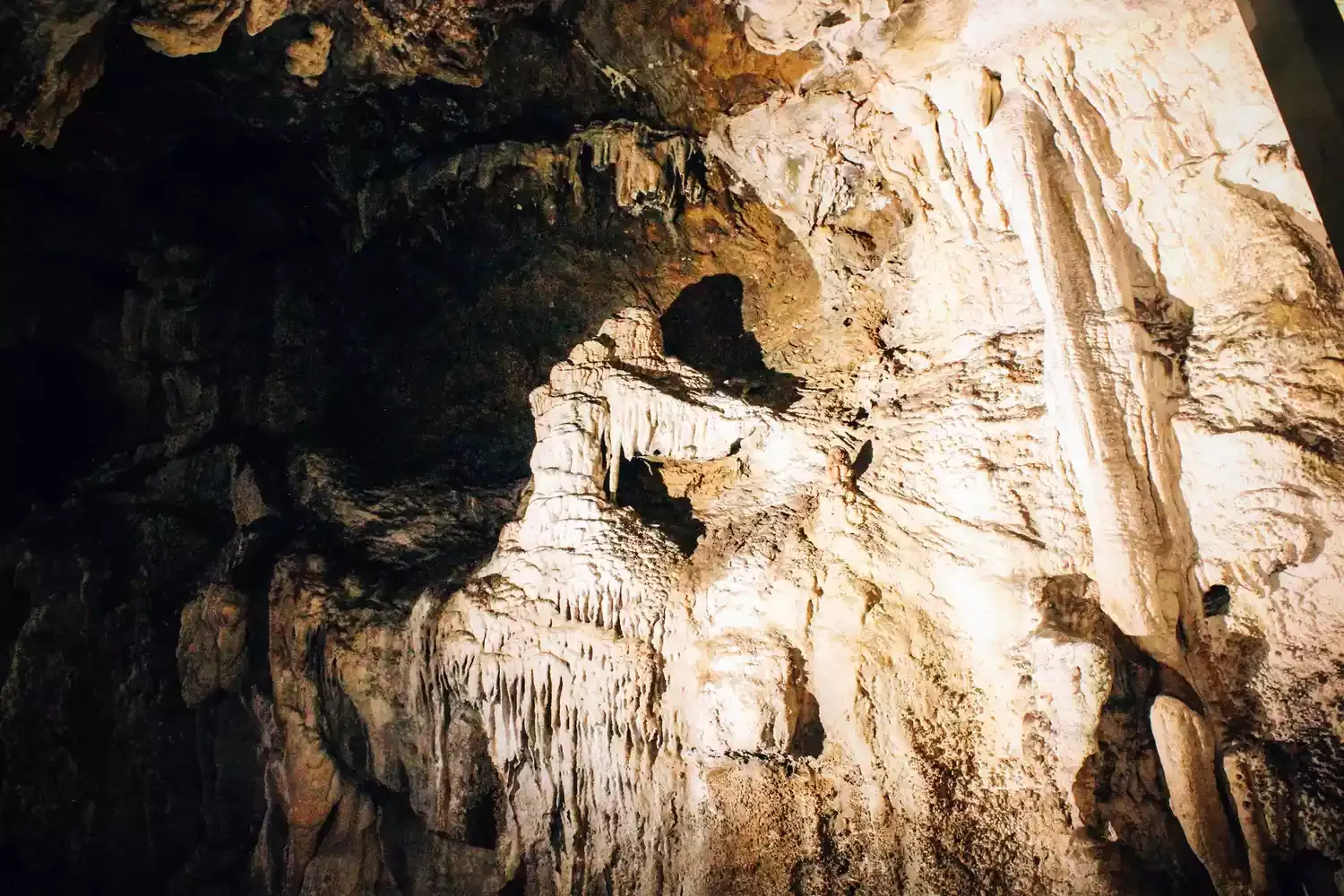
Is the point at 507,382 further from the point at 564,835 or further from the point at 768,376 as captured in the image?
the point at 564,835

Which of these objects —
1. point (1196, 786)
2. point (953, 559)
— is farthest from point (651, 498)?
point (1196, 786)

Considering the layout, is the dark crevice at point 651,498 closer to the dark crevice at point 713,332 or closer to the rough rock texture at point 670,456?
the rough rock texture at point 670,456

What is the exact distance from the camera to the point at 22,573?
6.05m

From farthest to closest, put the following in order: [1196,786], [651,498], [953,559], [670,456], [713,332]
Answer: [713,332] → [651,498] → [670,456] → [953,559] → [1196,786]

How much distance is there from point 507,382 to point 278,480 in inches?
72.1

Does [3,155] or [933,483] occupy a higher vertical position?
[3,155]

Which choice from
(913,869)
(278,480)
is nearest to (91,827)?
(278,480)

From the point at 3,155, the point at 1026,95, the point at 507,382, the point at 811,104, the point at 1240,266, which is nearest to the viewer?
the point at 1240,266

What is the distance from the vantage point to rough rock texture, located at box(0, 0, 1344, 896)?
10.7 feet

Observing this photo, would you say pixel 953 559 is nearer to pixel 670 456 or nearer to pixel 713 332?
pixel 670 456

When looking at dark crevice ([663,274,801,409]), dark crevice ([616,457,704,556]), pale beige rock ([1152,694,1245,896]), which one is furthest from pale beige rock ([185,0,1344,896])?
dark crevice ([663,274,801,409])

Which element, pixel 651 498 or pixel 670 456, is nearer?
pixel 670 456

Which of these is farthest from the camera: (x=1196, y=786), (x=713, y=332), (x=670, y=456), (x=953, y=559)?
(x=713, y=332)

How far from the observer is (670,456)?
479 centimetres
